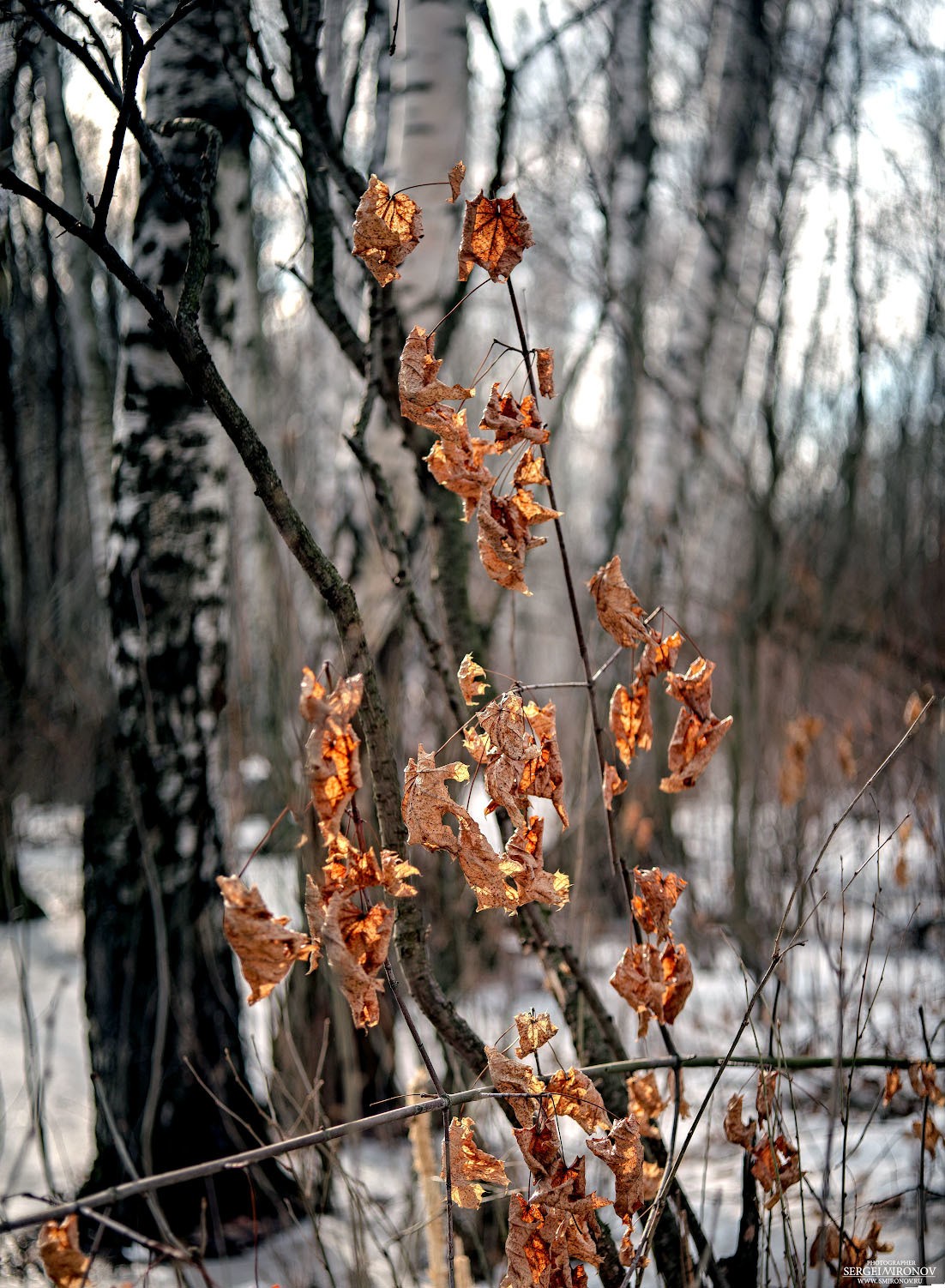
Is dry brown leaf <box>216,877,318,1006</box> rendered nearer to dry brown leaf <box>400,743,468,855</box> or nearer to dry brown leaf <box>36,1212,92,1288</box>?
dry brown leaf <box>400,743,468,855</box>

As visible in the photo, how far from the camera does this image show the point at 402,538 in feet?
4.69

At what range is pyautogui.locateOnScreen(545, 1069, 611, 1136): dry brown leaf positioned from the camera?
975mm

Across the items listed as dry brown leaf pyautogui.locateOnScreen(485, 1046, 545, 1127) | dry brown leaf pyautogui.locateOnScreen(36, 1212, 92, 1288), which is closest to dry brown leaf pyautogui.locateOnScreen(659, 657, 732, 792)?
dry brown leaf pyautogui.locateOnScreen(485, 1046, 545, 1127)

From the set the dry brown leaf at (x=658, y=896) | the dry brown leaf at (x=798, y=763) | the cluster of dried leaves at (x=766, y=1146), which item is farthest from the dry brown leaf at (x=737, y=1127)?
the dry brown leaf at (x=798, y=763)

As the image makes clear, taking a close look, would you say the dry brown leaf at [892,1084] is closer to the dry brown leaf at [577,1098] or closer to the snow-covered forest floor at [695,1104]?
the snow-covered forest floor at [695,1104]

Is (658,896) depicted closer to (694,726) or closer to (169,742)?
(694,726)

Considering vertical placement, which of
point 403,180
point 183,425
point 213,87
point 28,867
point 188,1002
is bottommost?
point 28,867

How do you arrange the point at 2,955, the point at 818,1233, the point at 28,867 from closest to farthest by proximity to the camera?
the point at 818,1233 < the point at 2,955 < the point at 28,867

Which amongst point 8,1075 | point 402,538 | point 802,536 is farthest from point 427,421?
point 802,536

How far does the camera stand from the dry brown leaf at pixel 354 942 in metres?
0.88

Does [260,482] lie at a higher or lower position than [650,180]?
lower

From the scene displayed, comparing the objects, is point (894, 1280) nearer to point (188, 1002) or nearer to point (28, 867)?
point (188, 1002)

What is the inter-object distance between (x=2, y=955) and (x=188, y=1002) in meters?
2.80

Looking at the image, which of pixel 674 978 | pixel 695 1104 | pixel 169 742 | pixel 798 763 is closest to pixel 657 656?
pixel 674 978
